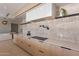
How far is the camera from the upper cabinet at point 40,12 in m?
2.20

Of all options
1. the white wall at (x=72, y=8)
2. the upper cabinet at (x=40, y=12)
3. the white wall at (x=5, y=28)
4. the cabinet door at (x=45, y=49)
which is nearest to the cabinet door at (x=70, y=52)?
the cabinet door at (x=45, y=49)

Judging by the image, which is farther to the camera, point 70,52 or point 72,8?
point 72,8

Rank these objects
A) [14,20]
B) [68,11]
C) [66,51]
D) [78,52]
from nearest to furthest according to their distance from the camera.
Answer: [78,52] < [66,51] < [68,11] < [14,20]

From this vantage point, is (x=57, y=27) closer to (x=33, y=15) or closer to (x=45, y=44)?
(x=45, y=44)

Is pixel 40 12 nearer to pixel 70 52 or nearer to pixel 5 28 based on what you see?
pixel 5 28

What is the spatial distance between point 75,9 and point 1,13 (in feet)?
5.06

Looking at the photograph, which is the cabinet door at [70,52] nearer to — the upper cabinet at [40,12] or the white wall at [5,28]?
the upper cabinet at [40,12]

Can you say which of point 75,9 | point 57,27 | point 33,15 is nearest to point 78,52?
point 75,9

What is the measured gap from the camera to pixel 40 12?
2553mm

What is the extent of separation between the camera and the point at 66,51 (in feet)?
4.82

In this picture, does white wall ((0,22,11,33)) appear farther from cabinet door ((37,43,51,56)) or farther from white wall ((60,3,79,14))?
white wall ((60,3,79,14))

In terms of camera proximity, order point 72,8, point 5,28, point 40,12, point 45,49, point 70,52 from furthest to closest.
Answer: point 40,12, point 5,28, point 45,49, point 72,8, point 70,52

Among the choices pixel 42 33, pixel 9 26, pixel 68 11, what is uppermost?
pixel 68 11

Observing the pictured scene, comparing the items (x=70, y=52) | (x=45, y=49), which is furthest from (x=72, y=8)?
(x=45, y=49)
